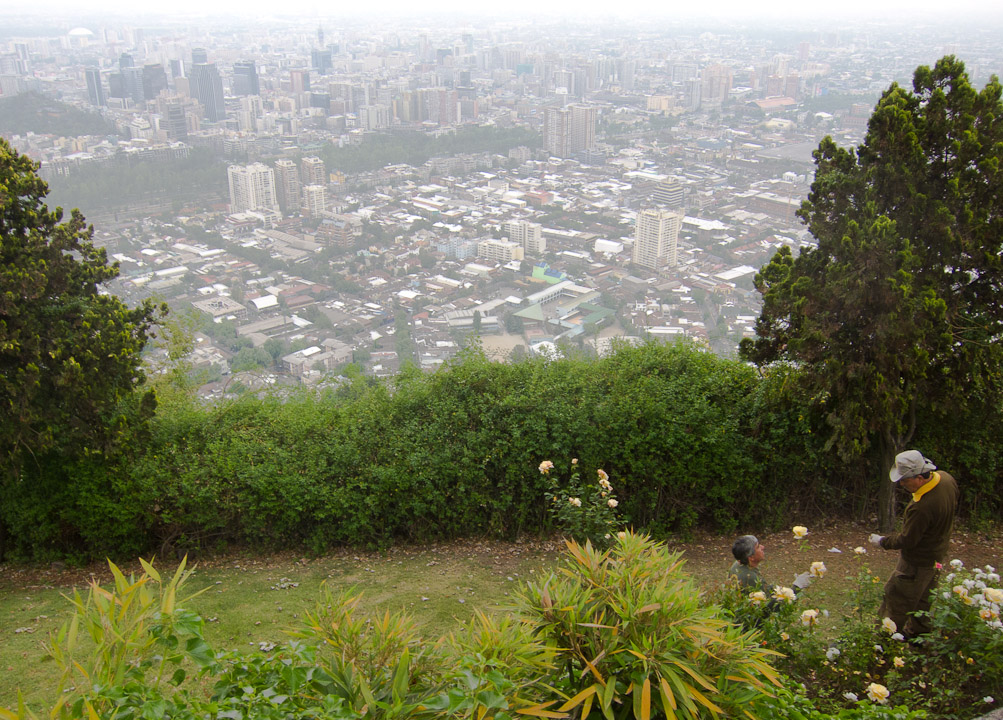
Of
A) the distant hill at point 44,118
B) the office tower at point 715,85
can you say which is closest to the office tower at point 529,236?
the distant hill at point 44,118

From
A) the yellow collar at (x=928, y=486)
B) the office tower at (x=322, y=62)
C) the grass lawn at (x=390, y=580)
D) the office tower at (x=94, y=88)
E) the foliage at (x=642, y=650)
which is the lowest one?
the grass lawn at (x=390, y=580)

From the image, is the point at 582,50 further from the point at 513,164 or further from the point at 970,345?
the point at 970,345

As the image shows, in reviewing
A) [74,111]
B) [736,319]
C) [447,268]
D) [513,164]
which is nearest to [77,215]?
[736,319]

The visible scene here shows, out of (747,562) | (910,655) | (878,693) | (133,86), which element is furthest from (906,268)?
(133,86)

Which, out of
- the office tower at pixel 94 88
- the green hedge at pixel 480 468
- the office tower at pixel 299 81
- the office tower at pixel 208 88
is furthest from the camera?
the office tower at pixel 299 81

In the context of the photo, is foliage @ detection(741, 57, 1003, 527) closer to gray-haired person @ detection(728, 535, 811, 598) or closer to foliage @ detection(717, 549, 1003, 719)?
gray-haired person @ detection(728, 535, 811, 598)

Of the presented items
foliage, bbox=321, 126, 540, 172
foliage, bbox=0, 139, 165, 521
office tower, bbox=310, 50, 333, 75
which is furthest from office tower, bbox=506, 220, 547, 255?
office tower, bbox=310, 50, 333, 75

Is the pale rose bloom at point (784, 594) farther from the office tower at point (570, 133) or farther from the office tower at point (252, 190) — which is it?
the office tower at point (570, 133)
